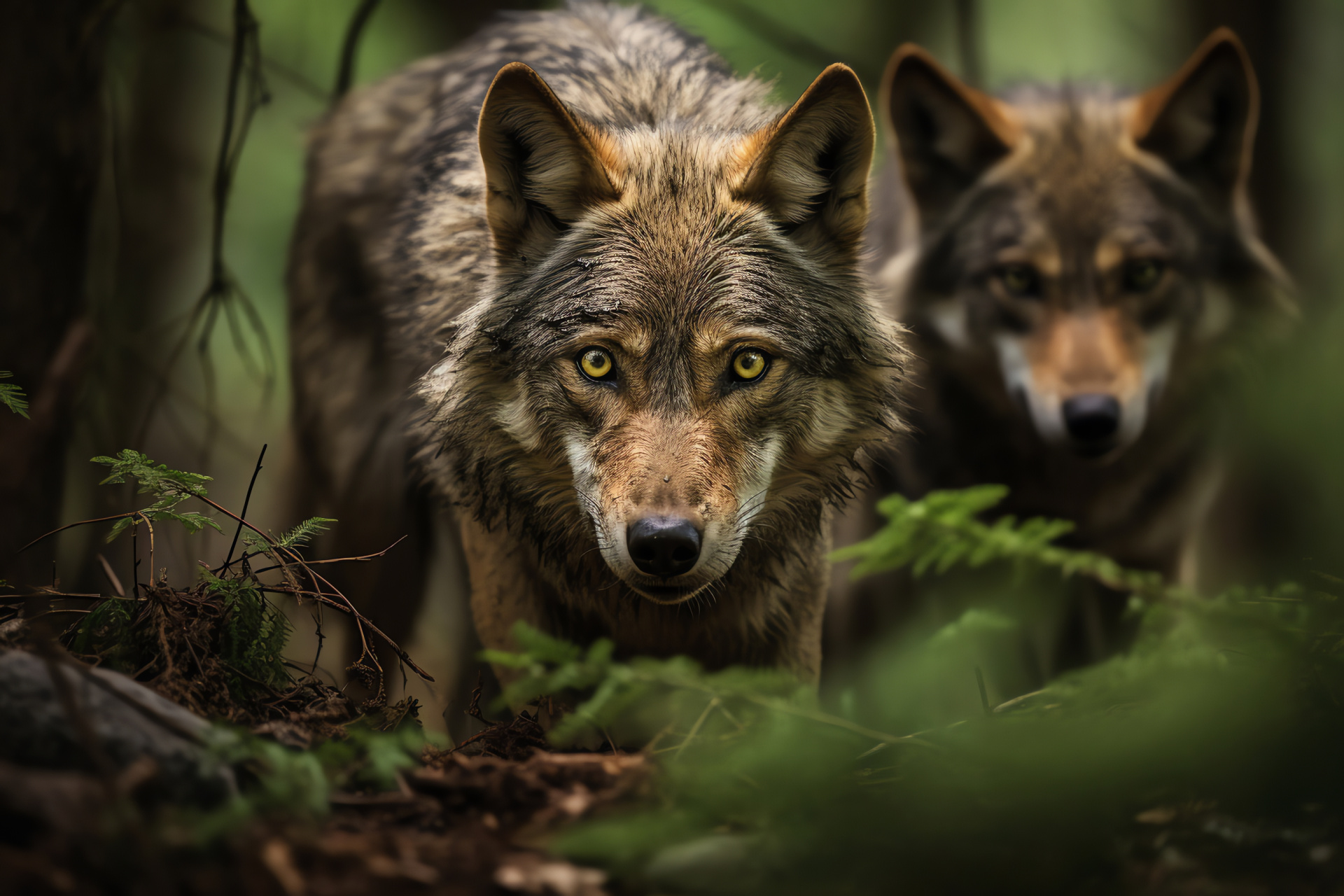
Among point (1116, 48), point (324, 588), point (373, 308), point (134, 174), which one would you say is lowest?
point (324, 588)

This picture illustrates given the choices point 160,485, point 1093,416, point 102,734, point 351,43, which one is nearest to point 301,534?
point 160,485

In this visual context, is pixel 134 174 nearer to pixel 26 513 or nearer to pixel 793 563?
pixel 26 513

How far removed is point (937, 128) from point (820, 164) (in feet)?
7.07

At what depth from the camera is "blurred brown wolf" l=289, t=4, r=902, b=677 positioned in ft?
10.6

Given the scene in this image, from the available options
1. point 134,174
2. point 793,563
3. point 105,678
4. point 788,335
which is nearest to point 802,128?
point 788,335

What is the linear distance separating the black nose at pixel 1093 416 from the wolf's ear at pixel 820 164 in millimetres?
1753

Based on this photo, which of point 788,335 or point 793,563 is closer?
point 788,335

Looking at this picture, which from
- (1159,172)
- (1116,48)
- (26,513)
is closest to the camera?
(26,513)

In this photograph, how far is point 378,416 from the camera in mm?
5531

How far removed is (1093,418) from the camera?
4793mm

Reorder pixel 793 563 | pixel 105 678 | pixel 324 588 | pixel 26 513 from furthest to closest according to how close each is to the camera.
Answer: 1. pixel 26 513
2. pixel 793 563
3. pixel 324 588
4. pixel 105 678

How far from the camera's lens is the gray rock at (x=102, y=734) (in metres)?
1.79

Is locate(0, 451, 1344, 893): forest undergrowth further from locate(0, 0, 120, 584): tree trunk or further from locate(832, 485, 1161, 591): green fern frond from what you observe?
locate(0, 0, 120, 584): tree trunk

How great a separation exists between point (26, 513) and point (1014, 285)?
496 cm
